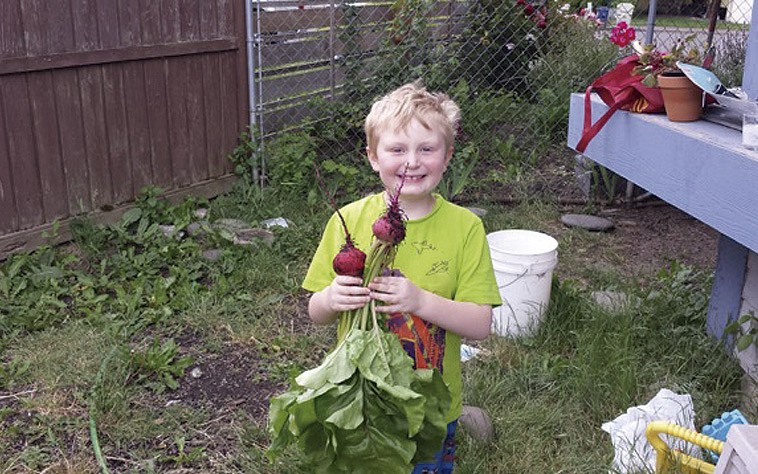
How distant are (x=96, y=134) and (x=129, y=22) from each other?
29.4 inches

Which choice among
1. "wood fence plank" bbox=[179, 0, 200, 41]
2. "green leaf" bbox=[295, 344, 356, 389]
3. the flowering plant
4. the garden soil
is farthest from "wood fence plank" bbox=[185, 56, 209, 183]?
"green leaf" bbox=[295, 344, 356, 389]

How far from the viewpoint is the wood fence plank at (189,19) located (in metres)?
5.32

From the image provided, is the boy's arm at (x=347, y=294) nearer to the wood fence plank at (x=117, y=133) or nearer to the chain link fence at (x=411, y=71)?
the wood fence plank at (x=117, y=133)

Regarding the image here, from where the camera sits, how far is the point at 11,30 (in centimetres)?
426

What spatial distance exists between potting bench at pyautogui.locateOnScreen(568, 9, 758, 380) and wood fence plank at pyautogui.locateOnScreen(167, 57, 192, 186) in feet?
9.96

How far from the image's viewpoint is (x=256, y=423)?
2.98m

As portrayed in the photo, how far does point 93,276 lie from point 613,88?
9.57 feet

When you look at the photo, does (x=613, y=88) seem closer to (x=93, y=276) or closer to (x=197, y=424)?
(x=197, y=424)

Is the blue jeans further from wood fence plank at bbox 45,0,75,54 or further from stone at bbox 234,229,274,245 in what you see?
wood fence plank at bbox 45,0,75,54

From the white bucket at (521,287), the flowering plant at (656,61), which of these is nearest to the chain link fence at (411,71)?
the white bucket at (521,287)

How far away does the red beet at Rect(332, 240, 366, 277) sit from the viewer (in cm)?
173

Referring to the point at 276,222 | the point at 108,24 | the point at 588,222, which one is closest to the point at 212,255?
the point at 276,222

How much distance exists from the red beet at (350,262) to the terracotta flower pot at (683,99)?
1.51 meters

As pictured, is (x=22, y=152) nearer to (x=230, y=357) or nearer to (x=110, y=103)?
(x=110, y=103)
